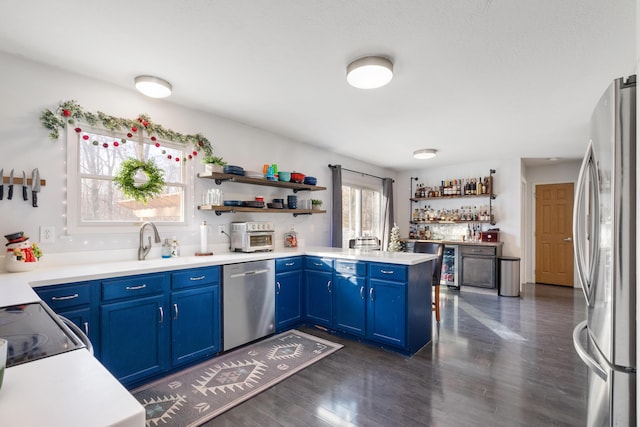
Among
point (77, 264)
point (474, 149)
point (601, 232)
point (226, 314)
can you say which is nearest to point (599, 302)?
point (601, 232)

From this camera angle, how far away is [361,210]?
6266 millimetres

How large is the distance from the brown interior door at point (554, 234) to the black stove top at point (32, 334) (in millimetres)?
7767

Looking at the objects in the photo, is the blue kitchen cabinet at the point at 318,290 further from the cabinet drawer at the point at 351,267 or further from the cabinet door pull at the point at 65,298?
the cabinet door pull at the point at 65,298

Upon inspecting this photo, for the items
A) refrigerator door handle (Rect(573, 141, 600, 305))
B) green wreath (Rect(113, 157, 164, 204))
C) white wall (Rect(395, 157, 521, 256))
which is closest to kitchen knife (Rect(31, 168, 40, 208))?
green wreath (Rect(113, 157, 164, 204))

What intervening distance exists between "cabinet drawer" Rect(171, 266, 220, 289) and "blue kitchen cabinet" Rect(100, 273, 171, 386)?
82 millimetres

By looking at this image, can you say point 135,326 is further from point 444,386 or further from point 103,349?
point 444,386

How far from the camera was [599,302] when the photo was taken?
1457 millimetres

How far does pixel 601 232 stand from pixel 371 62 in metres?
1.76

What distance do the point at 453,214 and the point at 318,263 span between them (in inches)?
159

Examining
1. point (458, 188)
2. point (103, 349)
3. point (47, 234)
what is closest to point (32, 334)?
point (103, 349)

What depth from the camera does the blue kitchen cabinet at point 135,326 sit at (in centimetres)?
224

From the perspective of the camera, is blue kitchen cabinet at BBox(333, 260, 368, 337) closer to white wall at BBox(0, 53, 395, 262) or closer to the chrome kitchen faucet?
white wall at BBox(0, 53, 395, 262)

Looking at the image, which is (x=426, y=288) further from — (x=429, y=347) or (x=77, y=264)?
(x=77, y=264)

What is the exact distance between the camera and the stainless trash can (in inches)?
210
